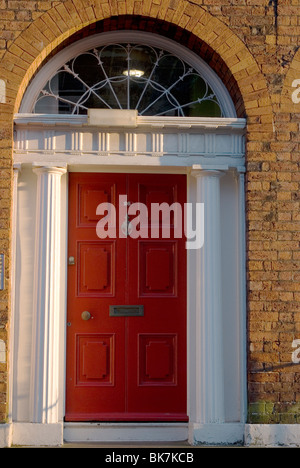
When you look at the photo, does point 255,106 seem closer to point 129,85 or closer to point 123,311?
point 129,85

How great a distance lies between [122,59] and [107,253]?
6.34 feet

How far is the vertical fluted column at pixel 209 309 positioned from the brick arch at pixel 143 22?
87 cm

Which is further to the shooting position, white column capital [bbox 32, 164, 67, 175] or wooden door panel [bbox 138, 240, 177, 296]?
wooden door panel [bbox 138, 240, 177, 296]

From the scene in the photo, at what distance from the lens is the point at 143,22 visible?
23.6 feet

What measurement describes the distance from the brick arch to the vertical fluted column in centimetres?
87

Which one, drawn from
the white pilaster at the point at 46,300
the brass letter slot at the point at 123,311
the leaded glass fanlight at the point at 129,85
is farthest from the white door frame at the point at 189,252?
the brass letter slot at the point at 123,311

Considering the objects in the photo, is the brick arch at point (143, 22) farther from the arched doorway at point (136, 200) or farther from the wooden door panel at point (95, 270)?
the wooden door panel at point (95, 270)

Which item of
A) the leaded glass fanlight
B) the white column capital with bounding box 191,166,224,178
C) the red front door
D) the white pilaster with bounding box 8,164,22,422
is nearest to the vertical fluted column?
the white column capital with bounding box 191,166,224,178

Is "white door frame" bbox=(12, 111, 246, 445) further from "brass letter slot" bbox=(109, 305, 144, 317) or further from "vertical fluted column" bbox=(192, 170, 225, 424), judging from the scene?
"brass letter slot" bbox=(109, 305, 144, 317)

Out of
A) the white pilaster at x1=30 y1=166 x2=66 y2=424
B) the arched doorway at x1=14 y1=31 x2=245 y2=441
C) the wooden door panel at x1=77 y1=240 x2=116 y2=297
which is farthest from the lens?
the wooden door panel at x1=77 y1=240 x2=116 y2=297

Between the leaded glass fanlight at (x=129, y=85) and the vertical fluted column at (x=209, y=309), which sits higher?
the leaded glass fanlight at (x=129, y=85)

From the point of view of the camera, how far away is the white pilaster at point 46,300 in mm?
6797

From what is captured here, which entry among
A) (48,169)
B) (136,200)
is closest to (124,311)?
(136,200)

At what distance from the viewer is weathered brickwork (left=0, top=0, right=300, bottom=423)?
6855 mm
